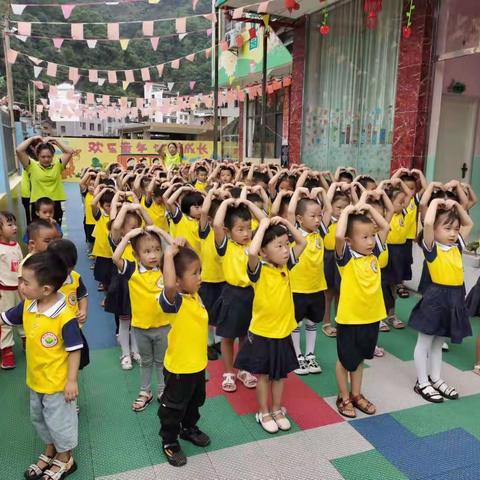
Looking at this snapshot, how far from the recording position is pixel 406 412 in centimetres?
300

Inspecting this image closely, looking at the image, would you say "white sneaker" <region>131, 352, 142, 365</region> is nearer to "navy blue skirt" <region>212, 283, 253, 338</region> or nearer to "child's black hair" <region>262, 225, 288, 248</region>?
"navy blue skirt" <region>212, 283, 253, 338</region>

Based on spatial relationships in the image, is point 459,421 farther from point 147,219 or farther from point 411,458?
point 147,219

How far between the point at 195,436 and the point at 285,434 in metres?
0.52

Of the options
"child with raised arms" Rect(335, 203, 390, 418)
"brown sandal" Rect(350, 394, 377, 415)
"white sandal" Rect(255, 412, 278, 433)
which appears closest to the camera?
"white sandal" Rect(255, 412, 278, 433)

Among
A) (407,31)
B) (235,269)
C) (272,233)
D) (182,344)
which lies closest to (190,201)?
(235,269)

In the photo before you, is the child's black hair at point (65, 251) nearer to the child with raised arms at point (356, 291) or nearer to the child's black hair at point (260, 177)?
the child with raised arms at point (356, 291)

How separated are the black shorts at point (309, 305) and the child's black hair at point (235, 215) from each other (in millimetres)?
718

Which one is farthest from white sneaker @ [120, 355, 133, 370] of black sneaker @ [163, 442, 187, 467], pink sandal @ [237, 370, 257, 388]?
black sneaker @ [163, 442, 187, 467]

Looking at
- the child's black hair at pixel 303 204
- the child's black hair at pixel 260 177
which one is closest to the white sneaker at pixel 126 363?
the child's black hair at pixel 303 204

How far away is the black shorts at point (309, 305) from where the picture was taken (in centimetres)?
334

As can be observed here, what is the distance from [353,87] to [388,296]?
4890 millimetres

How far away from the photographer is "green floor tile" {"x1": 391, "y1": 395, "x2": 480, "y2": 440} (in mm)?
2812

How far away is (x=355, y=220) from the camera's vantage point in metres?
2.87

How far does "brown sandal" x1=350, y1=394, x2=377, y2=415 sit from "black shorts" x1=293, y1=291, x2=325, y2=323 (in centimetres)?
62
